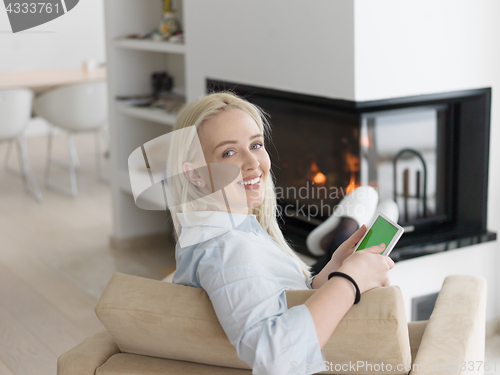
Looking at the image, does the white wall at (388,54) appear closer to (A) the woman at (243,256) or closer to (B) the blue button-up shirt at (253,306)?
(A) the woman at (243,256)

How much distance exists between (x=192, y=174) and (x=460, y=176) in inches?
57.8

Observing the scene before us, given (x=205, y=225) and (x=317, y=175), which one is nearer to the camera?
(x=205, y=225)

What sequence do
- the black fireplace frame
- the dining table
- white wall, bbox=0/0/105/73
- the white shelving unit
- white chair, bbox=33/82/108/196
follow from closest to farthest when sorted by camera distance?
1. the black fireplace frame
2. the white shelving unit
3. white chair, bbox=33/82/108/196
4. the dining table
5. white wall, bbox=0/0/105/73

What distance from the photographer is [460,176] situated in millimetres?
2291

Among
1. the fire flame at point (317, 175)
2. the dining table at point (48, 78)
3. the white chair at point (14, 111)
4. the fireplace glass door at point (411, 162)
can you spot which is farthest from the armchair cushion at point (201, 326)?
the dining table at point (48, 78)

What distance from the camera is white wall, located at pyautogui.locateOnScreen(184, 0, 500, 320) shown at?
1935mm

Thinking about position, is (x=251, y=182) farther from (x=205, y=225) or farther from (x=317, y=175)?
(x=317, y=175)

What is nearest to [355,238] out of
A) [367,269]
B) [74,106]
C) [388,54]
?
[367,269]

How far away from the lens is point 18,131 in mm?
4391

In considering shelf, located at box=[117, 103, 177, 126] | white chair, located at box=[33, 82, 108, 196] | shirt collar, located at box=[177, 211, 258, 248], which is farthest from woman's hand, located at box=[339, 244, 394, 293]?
white chair, located at box=[33, 82, 108, 196]

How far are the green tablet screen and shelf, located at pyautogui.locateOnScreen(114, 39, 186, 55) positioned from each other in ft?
6.25

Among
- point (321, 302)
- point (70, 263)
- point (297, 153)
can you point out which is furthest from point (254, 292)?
point (70, 263)

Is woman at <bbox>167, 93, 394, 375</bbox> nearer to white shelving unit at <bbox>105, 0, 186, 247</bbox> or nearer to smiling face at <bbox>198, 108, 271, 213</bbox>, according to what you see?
smiling face at <bbox>198, 108, 271, 213</bbox>

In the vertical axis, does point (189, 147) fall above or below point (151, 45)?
below
